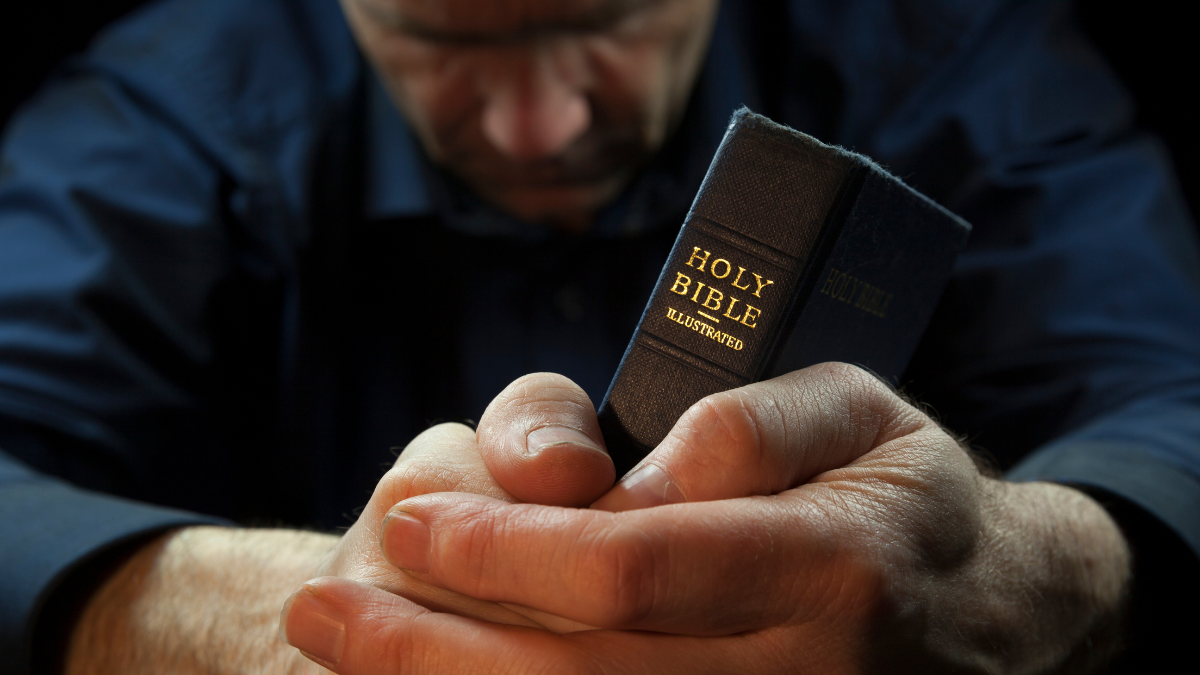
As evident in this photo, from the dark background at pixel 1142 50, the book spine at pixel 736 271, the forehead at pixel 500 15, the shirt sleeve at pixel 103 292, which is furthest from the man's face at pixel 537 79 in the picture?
the dark background at pixel 1142 50

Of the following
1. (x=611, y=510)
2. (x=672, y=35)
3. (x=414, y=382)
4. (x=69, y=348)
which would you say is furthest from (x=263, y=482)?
(x=611, y=510)

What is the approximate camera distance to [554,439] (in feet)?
1.70

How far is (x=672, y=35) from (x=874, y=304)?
24.7 inches

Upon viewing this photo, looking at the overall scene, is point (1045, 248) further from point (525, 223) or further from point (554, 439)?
point (554, 439)

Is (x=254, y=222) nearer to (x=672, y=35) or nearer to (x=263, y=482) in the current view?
(x=263, y=482)

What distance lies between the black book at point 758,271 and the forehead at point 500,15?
20.7 inches

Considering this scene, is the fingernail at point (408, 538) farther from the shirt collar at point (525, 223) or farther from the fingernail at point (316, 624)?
the shirt collar at point (525, 223)

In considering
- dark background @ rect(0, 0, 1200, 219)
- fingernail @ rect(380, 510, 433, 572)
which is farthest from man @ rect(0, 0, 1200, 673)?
dark background @ rect(0, 0, 1200, 219)

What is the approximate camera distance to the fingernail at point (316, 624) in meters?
0.51

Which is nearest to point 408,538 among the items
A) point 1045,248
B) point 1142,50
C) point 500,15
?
point 500,15

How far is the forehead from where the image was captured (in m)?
0.97

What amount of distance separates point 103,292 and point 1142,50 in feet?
5.30

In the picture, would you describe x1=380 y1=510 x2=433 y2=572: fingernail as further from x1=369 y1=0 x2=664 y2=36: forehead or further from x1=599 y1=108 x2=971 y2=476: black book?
x1=369 y1=0 x2=664 y2=36: forehead

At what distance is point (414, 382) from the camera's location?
137cm
